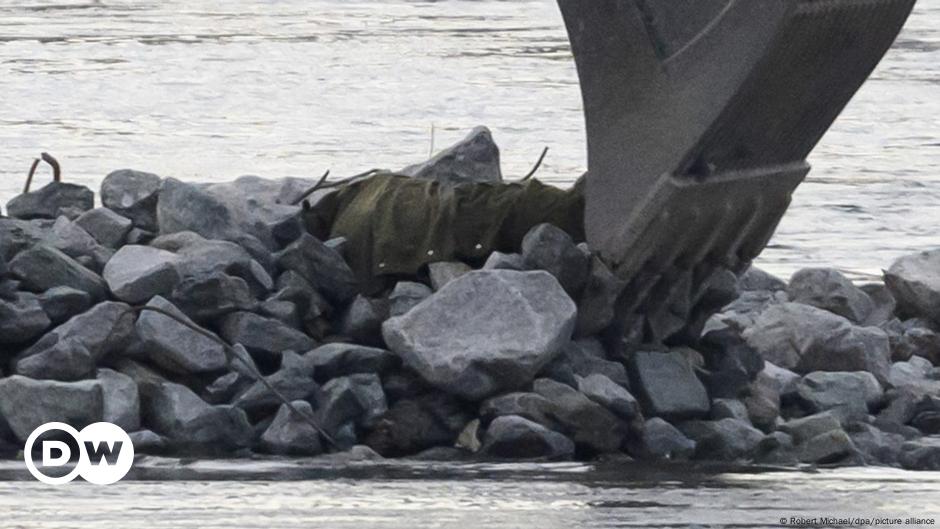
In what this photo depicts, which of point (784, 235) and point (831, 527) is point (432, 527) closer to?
point (831, 527)

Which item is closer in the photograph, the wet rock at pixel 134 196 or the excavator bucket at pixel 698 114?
the excavator bucket at pixel 698 114

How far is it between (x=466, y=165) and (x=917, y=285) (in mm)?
2360

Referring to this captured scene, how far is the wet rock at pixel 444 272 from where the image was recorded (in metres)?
8.58

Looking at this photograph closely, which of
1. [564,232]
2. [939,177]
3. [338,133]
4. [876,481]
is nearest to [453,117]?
[338,133]

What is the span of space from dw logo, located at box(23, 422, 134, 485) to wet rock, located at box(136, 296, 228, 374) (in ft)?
1.48

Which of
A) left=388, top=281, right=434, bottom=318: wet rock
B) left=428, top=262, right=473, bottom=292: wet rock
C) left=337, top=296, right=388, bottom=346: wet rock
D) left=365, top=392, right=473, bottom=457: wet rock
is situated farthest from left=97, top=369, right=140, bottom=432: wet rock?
left=428, top=262, right=473, bottom=292: wet rock

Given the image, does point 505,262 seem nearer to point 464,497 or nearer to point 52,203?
point 464,497

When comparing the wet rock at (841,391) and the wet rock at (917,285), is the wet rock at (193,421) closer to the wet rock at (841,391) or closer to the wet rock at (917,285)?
the wet rock at (841,391)

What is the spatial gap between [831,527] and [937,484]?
45.4 inches

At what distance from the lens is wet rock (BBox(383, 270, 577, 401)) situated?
792cm

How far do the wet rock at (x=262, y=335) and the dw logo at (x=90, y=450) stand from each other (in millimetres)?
753

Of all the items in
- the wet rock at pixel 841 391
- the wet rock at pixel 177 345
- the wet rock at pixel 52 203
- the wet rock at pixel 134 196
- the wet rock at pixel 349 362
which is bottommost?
the wet rock at pixel 841 391

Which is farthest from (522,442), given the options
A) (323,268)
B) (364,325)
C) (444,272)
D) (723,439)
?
(323,268)

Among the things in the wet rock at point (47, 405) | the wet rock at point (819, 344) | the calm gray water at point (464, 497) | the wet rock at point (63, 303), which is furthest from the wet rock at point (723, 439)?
the wet rock at point (63, 303)
